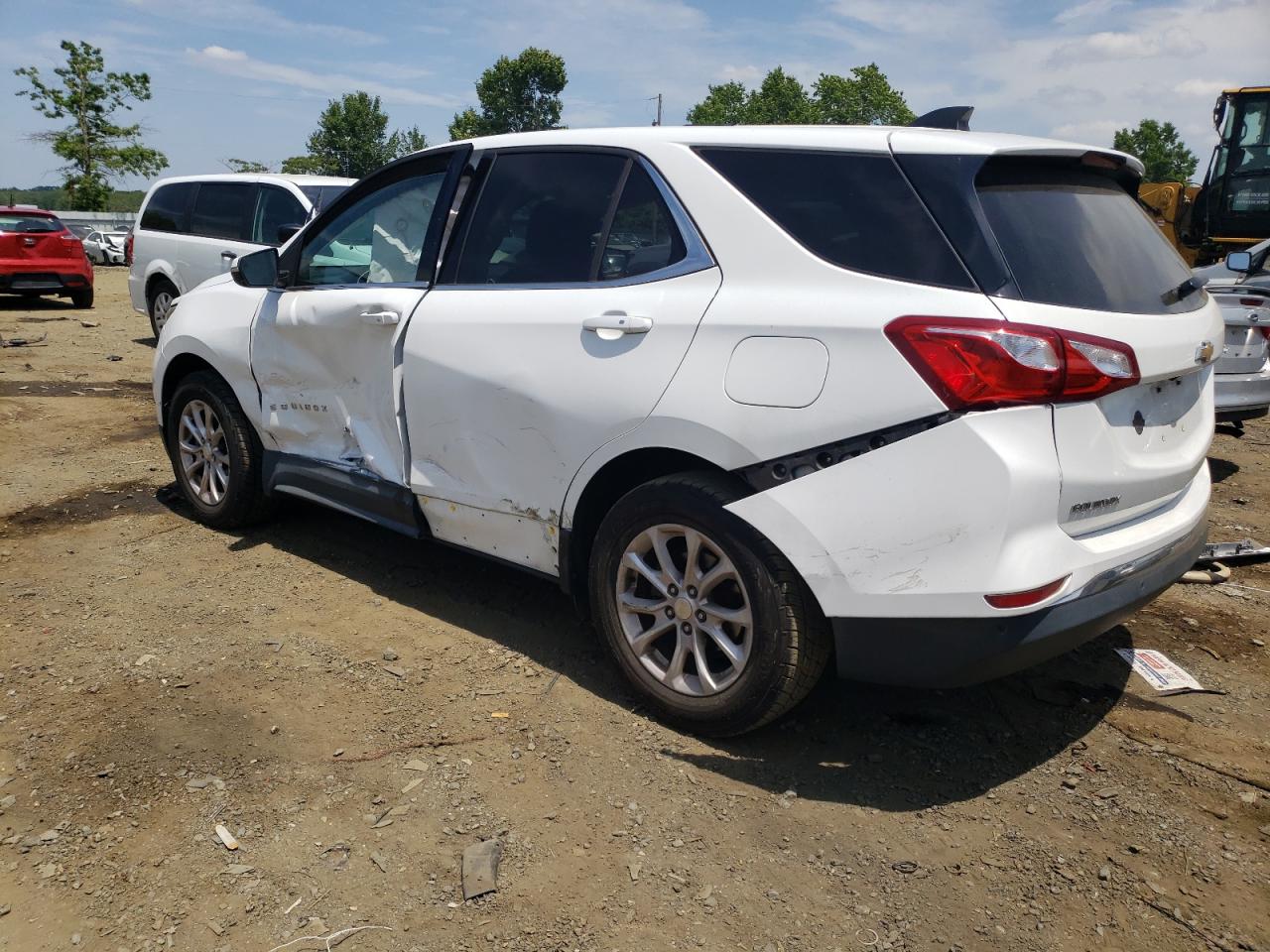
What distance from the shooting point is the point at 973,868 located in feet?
8.72

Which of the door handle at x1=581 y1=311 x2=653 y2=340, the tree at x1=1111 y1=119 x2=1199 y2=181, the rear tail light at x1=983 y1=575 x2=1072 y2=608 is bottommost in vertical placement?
the rear tail light at x1=983 y1=575 x2=1072 y2=608

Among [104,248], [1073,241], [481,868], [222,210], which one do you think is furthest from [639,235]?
[104,248]

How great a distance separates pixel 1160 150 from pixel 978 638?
→ 8966 cm

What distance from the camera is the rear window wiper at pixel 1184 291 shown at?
119 inches

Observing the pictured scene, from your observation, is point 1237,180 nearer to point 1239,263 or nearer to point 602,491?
point 1239,263

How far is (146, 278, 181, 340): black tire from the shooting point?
1084cm

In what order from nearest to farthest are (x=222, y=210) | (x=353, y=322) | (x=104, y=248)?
(x=353, y=322)
(x=222, y=210)
(x=104, y=248)

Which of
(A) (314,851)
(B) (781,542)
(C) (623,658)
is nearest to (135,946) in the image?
(A) (314,851)

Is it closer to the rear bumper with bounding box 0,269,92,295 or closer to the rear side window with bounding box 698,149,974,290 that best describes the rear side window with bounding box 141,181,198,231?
the rear bumper with bounding box 0,269,92,295

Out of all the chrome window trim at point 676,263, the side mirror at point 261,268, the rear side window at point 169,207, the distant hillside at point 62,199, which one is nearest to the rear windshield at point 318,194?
the rear side window at point 169,207

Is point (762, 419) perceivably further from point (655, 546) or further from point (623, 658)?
point (623, 658)

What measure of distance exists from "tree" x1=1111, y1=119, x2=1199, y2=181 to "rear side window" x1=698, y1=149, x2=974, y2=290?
85.1m

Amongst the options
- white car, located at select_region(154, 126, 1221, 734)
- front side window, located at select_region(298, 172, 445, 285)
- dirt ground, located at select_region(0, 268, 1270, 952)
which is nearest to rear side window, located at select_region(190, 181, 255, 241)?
front side window, located at select_region(298, 172, 445, 285)

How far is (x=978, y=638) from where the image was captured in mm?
2619
